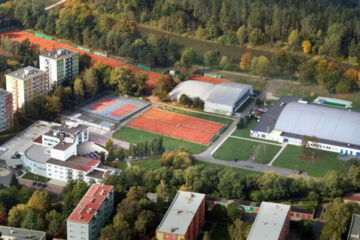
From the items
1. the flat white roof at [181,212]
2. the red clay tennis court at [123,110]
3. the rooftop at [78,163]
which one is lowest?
the red clay tennis court at [123,110]

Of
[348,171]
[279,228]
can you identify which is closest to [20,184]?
[279,228]

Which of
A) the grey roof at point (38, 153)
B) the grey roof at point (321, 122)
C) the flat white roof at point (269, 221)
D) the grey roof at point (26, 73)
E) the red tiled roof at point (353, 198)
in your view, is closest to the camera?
the flat white roof at point (269, 221)

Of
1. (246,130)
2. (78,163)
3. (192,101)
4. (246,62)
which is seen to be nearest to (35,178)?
(78,163)

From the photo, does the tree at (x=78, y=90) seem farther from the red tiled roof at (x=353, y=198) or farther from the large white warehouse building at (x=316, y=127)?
the red tiled roof at (x=353, y=198)

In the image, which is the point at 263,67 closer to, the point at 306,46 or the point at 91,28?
the point at 306,46

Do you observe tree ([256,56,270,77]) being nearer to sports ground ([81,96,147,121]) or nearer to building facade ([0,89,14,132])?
sports ground ([81,96,147,121])

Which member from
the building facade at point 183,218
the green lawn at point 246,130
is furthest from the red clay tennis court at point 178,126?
the building facade at point 183,218
